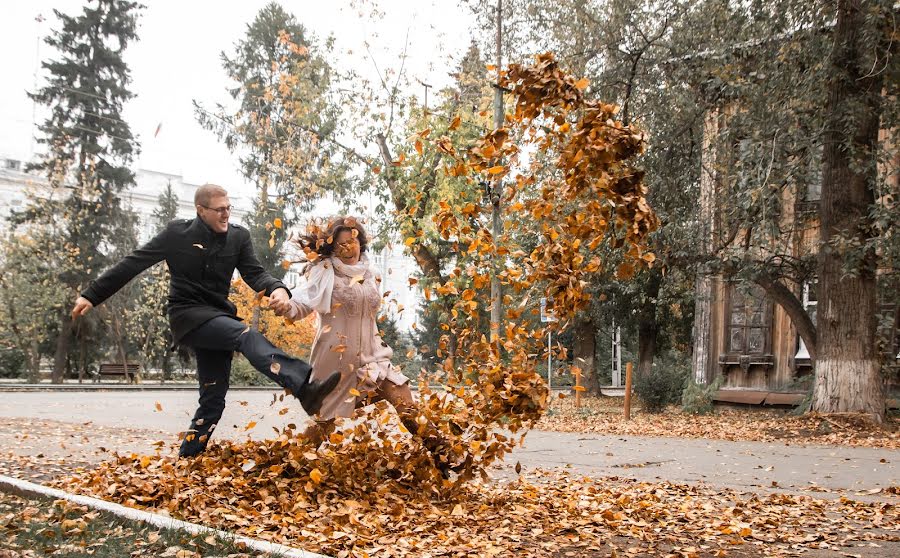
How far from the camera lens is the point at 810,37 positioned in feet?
51.4

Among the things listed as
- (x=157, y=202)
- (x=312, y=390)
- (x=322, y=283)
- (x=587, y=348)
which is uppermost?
(x=157, y=202)

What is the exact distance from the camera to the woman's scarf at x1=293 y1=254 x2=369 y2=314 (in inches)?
266

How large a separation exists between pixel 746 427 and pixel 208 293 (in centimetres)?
1304

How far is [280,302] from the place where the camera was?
6457 millimetres

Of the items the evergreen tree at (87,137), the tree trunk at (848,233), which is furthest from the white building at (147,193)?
the tree trunk at (848,233)

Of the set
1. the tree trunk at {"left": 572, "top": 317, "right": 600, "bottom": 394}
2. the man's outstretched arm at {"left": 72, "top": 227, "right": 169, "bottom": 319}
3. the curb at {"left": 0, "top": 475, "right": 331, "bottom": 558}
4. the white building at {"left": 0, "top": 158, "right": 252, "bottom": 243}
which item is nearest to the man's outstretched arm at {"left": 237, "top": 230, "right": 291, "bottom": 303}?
the man's outstretched arm at {"left": 72, "top": 227, "right": 169, "bottom": 319}

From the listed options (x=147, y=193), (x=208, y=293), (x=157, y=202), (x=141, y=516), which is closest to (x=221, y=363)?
(x=208, y=293)

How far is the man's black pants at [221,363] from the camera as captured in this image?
614 centimetres

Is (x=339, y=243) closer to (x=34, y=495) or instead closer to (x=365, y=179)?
(x=34, y=495)

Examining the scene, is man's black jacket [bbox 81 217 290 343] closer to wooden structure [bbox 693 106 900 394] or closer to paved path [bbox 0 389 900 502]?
paved path [bbox 0 389 900 502]

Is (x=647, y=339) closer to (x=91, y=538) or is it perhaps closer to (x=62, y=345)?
(x=62, y=345)

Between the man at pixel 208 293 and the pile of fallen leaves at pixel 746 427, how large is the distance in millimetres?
10379

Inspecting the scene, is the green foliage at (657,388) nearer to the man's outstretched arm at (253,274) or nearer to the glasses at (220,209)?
the man's outstretched arm at (253,274)

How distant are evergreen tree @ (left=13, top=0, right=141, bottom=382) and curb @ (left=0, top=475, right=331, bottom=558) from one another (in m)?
34.0
